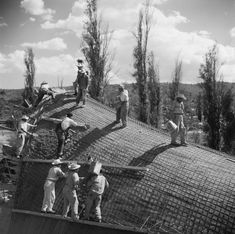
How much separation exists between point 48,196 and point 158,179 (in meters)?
3.13

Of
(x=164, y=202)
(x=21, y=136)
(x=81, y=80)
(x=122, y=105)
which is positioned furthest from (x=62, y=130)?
(x=164, y=202)

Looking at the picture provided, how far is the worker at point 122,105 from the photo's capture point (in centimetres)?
1102

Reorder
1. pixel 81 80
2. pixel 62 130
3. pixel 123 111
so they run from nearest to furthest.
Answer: pixel 62 130 → pixel 123 111 → pixel 81 80

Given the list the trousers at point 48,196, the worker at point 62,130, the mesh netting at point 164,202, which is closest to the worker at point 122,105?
the worker at point 62,130

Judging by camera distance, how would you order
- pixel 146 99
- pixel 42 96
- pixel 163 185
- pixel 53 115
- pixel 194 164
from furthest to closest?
pixel 146 99 < pixel 42 96 < pixel 53 115 < pixel 194 164 < pixel 163 185

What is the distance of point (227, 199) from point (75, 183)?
3.97m

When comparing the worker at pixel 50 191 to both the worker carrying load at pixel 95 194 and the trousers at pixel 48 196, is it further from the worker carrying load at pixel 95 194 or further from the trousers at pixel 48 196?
the worker carrying load at pixel 95 194

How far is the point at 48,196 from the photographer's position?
885 cm

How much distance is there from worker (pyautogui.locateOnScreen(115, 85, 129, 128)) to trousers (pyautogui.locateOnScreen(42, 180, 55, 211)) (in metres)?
3.81

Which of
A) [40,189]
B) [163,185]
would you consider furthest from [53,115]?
[163,185]

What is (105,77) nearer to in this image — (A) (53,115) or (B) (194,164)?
(A) (53,115)

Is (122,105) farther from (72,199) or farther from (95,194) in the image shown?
(72,199)

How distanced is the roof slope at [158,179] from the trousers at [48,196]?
54.0 inches

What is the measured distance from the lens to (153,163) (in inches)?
377
